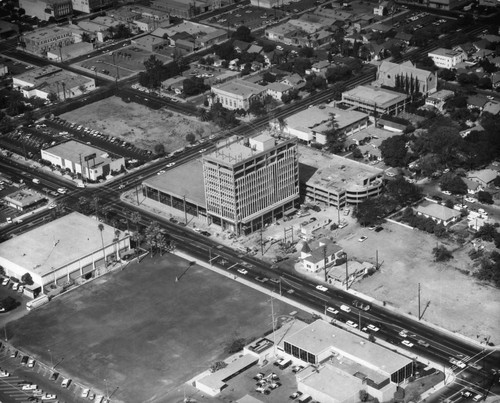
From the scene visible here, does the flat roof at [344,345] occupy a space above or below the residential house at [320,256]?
above

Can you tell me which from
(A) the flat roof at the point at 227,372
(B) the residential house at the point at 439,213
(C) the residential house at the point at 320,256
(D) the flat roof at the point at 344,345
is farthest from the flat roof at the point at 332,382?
(B) the residential house at the point at 439,213

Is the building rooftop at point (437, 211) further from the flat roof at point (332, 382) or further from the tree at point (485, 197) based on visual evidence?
the flat roof at point (332, 382)

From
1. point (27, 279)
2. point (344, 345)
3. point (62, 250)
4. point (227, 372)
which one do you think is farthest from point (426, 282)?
point (27, 279)

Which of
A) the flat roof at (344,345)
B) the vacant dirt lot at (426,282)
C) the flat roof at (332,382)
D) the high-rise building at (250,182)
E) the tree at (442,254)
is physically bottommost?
the vacant dirt lot at (426,282)

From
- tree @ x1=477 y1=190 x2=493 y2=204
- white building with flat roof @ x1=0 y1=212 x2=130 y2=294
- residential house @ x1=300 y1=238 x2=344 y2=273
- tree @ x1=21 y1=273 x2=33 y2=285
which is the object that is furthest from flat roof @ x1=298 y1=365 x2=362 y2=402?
tree @ x1=477 y1=190 x2=493 y2=204

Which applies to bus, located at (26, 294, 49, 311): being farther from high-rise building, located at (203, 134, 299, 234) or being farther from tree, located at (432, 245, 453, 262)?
tree, located at (432, 245, 453, 262)

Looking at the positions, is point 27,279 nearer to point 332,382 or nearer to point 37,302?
point 37,302
